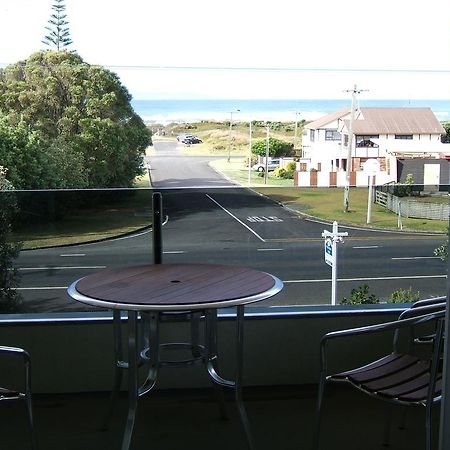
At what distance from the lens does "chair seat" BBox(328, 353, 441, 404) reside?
2.33 metres

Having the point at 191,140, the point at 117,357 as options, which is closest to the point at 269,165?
the point at 191,140

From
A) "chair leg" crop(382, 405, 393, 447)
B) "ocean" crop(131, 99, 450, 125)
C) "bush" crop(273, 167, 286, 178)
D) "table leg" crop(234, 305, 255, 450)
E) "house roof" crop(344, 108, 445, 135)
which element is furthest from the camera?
"ocean" crop(131, 99, 450, 125)

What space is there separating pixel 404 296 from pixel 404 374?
4.24ft

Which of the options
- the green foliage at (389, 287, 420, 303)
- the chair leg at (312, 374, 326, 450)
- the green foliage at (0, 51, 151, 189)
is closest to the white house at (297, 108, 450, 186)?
the green foliage at (0, 51, 151, 189)

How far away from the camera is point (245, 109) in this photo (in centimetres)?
1463

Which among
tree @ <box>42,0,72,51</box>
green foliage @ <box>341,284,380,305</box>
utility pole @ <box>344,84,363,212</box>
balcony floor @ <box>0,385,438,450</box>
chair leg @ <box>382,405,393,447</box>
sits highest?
tree @ <box>42,0,72,51</box>

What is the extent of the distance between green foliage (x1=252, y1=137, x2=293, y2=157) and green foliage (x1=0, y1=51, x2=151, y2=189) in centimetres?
253

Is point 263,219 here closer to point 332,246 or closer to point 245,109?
point 332,246

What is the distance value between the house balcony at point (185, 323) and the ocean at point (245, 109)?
29.5ft

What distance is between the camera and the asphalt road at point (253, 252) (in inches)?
140

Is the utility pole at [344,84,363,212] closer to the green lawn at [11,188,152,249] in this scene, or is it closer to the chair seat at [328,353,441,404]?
the green lawn at [11,188,152,249]

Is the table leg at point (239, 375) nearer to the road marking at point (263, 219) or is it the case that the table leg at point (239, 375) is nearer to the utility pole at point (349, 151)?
the road marking at point (263, 219)

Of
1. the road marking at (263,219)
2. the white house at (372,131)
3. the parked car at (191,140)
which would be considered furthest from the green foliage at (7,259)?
the parked car at (191,140)

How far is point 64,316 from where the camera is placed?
3398 mm
